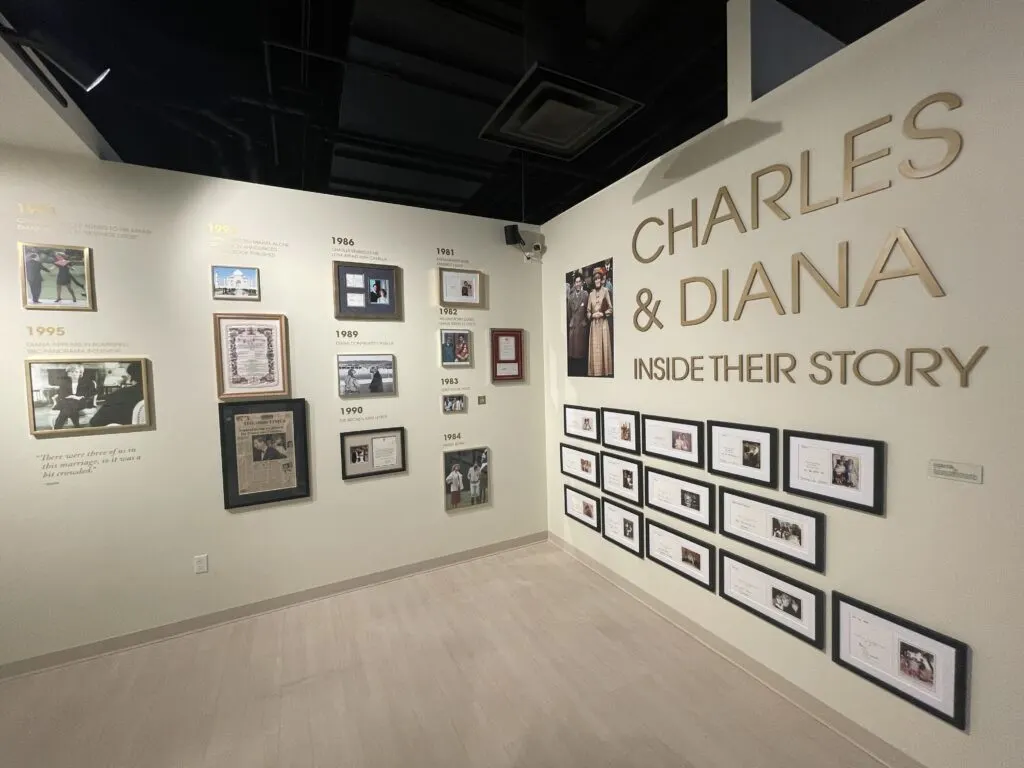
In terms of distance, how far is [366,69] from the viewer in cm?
216

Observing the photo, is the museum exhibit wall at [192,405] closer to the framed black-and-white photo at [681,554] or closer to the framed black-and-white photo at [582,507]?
the framed black-and-white photo at [582,507]

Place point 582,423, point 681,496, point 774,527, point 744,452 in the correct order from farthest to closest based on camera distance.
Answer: point 582,423 → point 681,496 → point 744,452 → point 774,527

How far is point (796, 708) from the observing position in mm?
1930

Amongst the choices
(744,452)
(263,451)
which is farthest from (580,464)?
(263,451)

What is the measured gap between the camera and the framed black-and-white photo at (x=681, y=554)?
91.7 inches

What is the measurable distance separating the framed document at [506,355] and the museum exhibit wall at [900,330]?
163cm

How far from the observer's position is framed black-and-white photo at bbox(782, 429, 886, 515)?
1.62 m

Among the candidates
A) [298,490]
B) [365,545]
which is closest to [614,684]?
[365,545]

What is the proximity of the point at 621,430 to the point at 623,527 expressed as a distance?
0.71 metres

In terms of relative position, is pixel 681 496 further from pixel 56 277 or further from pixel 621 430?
pixel 56 277

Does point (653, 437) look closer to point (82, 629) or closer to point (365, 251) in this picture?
point (365, 251)

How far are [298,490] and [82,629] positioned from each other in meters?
1.33

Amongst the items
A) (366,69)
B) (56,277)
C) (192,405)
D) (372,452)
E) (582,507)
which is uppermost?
(366,69)

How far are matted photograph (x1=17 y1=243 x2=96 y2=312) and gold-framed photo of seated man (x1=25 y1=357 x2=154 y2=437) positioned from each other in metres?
0.33
